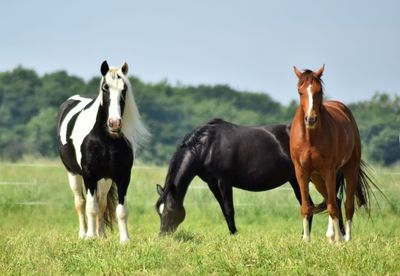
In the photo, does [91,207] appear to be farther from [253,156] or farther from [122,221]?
[253,156]

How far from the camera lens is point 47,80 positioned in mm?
58781

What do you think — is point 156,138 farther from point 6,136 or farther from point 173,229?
point 173,229

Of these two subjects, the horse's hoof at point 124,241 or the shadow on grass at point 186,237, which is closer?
the horse's hoof at point 124,241

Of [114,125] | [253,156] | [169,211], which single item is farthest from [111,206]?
[114,125]

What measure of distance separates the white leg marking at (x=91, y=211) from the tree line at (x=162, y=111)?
3398 centimetres

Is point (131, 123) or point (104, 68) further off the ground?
point (104, 68)

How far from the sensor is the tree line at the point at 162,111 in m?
48.8

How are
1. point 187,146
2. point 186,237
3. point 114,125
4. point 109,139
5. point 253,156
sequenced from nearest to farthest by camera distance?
point 114,125 → point 109,139 → point 186,237 → point 187,146 → point 253,156

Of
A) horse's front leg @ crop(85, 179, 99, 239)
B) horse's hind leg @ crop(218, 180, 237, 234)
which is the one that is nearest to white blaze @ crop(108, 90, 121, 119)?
horse's front leg @ crop(85, 179, 99, 239)

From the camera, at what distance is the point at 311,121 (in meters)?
8.99

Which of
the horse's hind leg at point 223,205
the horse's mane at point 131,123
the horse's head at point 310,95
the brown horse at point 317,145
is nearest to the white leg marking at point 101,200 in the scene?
the horse's mane at point 131,123

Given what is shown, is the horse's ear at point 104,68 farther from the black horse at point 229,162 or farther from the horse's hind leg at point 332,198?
the horse's hind leg at point 332,198

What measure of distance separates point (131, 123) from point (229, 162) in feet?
8.05

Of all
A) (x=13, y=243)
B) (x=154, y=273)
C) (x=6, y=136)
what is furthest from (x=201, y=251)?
(x=6, y=136)
